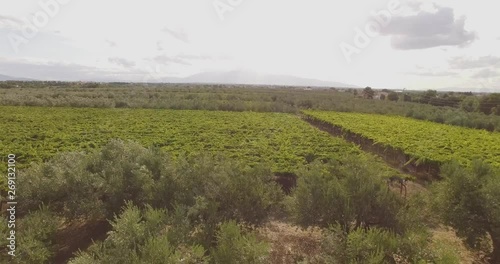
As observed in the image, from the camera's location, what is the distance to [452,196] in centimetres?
1300

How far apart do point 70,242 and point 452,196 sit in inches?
685

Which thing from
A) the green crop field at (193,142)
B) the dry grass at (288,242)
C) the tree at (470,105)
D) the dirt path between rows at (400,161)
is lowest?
the dry grass at (288,242)

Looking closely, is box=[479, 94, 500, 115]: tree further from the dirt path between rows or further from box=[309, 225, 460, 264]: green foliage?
box=[309, 225, 460, 264]: green foliage

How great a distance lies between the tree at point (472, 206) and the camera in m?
11.6

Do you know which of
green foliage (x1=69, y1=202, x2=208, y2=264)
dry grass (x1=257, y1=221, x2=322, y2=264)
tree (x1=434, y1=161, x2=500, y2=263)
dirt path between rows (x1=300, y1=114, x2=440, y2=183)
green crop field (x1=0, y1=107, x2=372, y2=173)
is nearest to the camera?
green foliage (x1=69, y1=202, x2=208, y2=264)

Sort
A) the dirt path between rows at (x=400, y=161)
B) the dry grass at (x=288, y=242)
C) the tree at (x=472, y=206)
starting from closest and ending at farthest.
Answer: the tree at (x=472, y=206), the dry grass at (x=288, y=242), the dirt path between rows at (x=400, y=161)

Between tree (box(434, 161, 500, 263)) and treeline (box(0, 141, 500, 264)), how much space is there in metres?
0.04

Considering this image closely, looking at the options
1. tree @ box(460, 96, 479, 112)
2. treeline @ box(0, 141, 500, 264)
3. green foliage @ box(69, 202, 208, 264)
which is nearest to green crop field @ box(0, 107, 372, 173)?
treeline @ box(0, 141, 500, 264)

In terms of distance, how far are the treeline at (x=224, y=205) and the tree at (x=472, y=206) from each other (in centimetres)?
4

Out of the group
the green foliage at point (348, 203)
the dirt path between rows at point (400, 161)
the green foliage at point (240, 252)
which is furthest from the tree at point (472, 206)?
the dirt path between rows at point (400, 161)

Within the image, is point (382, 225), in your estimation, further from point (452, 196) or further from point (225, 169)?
point (225, 169)

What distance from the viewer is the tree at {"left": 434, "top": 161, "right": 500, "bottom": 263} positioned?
11.6 meters

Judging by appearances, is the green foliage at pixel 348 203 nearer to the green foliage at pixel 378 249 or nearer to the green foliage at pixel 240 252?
the green foliage at pixel 378 249

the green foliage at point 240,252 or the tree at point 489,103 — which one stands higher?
the tree at point 489,103
